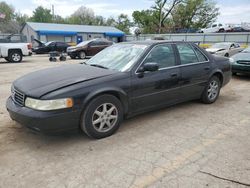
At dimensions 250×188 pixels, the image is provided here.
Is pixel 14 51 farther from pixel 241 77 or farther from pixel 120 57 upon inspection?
pixel 241 77

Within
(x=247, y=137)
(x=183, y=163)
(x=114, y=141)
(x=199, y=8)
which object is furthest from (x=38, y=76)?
(x=199, y=8)

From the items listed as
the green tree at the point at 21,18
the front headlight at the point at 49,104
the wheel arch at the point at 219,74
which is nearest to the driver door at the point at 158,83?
the front headlight at the point at 49,104

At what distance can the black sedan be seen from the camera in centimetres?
312

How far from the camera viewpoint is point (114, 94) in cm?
362

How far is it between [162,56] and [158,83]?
0.57m

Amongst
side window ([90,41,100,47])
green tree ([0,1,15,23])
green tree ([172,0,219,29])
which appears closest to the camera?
side window ([90,41,100,47])

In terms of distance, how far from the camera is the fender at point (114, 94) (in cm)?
328

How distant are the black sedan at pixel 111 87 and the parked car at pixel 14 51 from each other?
1159cm

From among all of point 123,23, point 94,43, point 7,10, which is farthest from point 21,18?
point 94,43

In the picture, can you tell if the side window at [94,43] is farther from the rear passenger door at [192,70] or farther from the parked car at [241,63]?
the rear passenger door at [192,70]

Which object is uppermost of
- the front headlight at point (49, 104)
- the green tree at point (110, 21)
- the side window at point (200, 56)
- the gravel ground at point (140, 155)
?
the green tree at point (110, 21)

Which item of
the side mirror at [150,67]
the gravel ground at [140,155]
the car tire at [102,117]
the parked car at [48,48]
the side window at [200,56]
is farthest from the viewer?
the parked car at [48,48]

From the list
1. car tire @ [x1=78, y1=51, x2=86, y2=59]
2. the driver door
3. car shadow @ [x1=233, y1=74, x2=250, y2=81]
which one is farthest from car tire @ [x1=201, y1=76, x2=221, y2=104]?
car tire @ [x1=78, y1=51, x2=86, y2=59]

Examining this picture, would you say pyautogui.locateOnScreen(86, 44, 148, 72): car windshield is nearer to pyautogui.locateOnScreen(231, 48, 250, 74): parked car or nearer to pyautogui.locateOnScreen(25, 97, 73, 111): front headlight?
pyautogui.locateOnScreen(25, 97, 73, 111): front headlight
